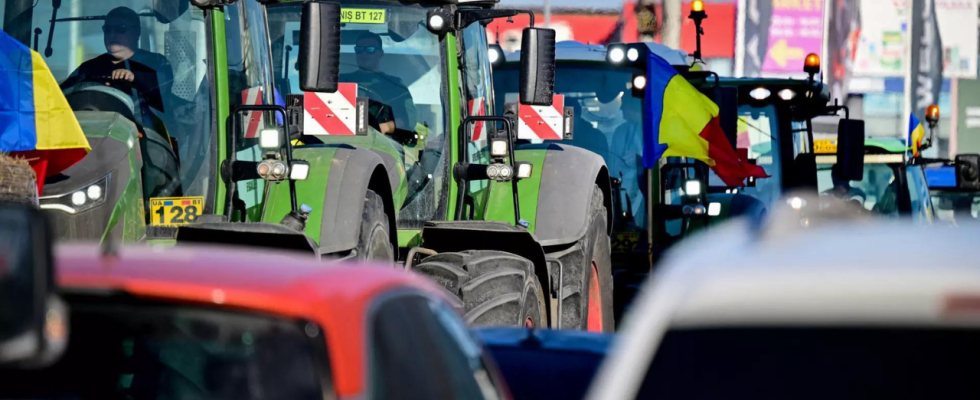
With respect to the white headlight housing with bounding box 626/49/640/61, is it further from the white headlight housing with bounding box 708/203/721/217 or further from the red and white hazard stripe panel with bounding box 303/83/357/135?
the red and white hazard stripe panel with bounding box 303/83/357/135

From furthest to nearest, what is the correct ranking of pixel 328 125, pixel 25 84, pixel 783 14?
1. pixel 783 14
2. pixel 328 125
3. pixel 25 84

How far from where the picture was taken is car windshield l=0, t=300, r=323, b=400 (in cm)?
265

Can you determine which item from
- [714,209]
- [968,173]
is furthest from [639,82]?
[968,173]

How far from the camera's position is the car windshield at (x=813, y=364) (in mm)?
2348

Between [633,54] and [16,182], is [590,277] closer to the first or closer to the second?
[633,54]

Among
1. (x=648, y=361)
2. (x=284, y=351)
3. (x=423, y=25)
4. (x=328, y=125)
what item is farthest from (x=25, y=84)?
(x=648, y=361)

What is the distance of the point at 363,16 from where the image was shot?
8445 mm

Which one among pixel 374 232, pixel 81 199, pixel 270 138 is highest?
pixel 270 138

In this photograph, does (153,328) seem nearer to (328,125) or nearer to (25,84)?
(25,84)

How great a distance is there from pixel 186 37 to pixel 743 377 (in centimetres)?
467

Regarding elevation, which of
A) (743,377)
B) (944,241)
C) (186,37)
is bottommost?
(743,377)

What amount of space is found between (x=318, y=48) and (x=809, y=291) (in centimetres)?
447

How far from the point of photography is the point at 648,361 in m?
2.42

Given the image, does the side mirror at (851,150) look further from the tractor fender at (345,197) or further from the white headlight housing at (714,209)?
the tractor fender at (345,197)
